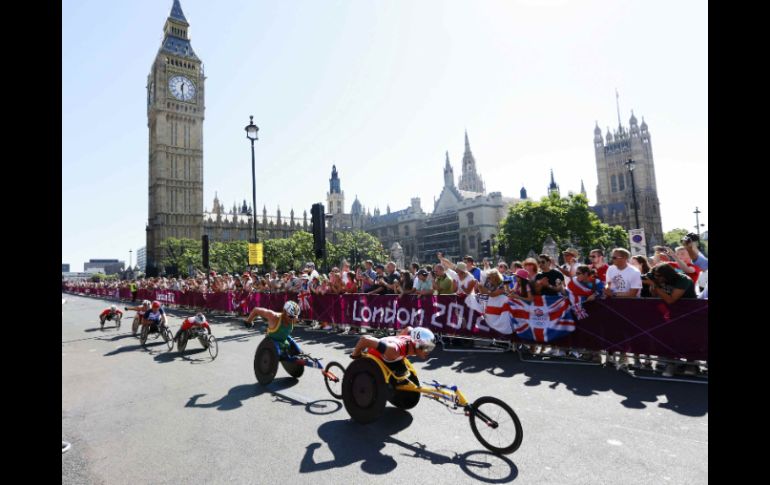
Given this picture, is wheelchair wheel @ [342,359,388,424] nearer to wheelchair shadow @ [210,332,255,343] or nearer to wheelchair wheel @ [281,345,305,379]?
wheelchair wheel @ [281,345,305,379]

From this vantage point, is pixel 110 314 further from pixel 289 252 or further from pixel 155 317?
pixel 289 252

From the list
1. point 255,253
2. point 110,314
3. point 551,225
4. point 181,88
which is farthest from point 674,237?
point 110,314

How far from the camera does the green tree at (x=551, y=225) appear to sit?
4816 centimetres

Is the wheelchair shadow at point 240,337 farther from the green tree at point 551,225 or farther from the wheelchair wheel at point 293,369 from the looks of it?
the green tree at point 551,225

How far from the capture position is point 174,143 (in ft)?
299

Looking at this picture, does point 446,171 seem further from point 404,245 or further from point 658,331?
point 658,331

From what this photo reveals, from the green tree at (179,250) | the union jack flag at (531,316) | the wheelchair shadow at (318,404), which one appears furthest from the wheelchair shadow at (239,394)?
the green tree at (179,250)

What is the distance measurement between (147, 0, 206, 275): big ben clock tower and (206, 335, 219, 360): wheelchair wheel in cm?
8494

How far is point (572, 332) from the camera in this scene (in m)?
8.45

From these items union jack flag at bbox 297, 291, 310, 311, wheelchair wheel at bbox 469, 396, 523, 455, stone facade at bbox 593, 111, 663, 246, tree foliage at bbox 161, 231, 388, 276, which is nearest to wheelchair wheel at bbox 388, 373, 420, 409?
wheelchair wheel at bbox 469, 396, 523, 455

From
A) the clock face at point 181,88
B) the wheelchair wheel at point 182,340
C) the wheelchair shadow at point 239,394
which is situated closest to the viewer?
the wheelchair shadow at point 239,394

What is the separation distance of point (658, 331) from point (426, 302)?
520cm

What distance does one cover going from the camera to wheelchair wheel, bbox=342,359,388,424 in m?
5.23

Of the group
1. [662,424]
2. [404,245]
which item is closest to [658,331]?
[662,424]
